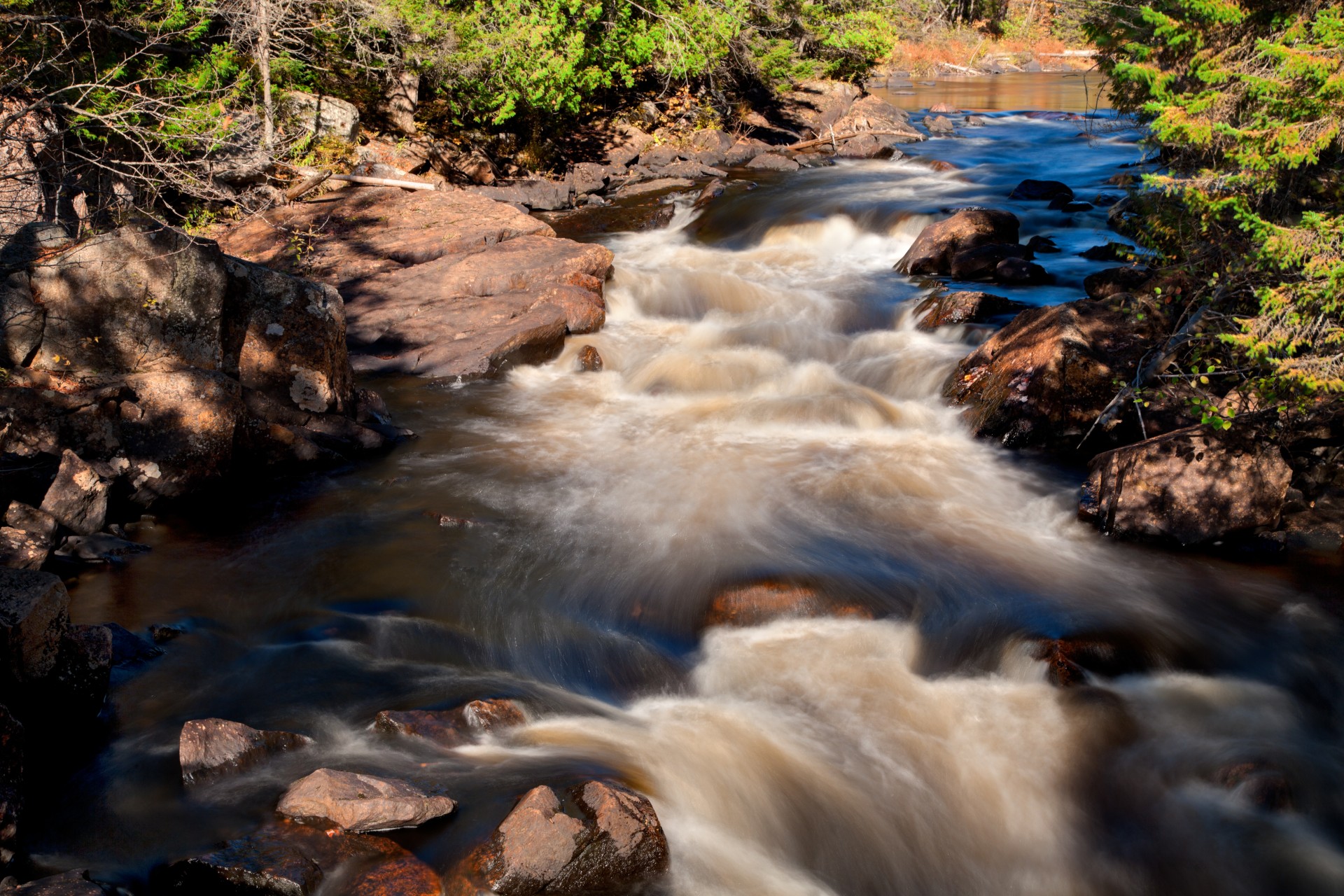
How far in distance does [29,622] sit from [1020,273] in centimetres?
1269

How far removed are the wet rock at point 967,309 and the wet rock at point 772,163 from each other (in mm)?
11061

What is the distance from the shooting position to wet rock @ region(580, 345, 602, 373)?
39.0 ft

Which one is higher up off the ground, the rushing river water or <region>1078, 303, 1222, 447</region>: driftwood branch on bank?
<region>1078, 303, 1222, 447</region>: driftwood branch on bank

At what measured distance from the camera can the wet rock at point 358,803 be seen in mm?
4105

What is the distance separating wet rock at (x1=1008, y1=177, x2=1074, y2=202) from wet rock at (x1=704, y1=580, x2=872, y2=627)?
45.9 ft

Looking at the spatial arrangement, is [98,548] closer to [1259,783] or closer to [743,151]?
[1259,783]

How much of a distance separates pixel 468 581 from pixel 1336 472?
7.52 metres

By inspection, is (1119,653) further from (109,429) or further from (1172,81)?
(109,429)

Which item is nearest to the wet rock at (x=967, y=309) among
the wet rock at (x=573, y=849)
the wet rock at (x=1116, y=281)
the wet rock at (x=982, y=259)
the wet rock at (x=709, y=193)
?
the wet rock at (x=1116, y=281)

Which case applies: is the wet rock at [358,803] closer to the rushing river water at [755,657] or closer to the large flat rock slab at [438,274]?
the rushing river water at [755,657]

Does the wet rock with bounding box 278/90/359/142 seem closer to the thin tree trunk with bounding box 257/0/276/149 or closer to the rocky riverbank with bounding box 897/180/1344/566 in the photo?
the thin tree trunk with bounding box 257/0/276/149

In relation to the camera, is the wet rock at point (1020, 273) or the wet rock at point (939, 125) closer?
the wet rock at point (1020, 273)

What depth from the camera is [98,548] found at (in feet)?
22.3

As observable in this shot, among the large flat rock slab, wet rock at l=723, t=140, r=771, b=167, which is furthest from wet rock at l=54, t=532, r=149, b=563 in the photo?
wet rock at l=723, t=140, r=771, b=167
